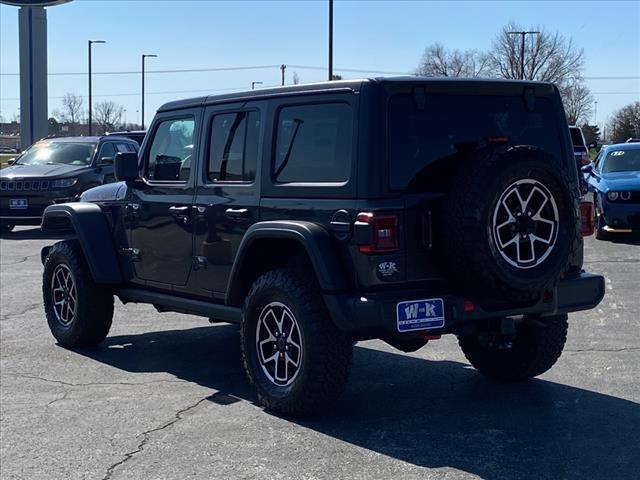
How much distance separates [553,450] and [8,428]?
126 inches

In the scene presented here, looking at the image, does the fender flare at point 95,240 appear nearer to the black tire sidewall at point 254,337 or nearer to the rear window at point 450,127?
the black tire sidewall at point 254,337

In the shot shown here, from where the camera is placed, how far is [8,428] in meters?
5.68

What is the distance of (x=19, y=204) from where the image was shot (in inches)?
675

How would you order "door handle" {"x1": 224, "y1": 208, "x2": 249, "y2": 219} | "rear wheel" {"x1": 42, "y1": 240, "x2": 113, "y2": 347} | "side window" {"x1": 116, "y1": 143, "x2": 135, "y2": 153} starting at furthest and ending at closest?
"side window" {"x1": 116, "y1": 143, "x2": 135, "y2": 153}, "rear wheel" {"x1": 42, "y1": 240, "x2": 113, "y2": 347}, "door handle" {"x1": 224, "y1": 208, "x2": 249, "y2": 219}

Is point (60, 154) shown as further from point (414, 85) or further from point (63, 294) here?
point (414, 85)

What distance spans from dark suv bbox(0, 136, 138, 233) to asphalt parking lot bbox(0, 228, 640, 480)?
8.96 metres

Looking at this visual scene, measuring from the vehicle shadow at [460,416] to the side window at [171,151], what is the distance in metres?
1.50

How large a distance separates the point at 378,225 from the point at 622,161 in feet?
40.3

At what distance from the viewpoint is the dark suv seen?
17078 mm

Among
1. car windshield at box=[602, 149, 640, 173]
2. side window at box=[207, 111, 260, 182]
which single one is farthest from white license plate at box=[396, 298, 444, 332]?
car windshield at box=[602, 149, 640, 173]

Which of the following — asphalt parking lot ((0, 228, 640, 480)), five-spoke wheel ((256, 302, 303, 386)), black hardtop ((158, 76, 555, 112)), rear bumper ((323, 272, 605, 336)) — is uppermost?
black hardtop ((158, 76, 555, 112))

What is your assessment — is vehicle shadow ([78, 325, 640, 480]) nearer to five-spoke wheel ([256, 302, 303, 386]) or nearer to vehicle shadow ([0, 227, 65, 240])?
five-spoke wheel ([256, 302, 303, 386])

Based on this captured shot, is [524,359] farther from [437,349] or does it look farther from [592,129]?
[592,129]

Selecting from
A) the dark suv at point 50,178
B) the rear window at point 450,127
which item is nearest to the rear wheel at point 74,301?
the rear window at point 450,127
